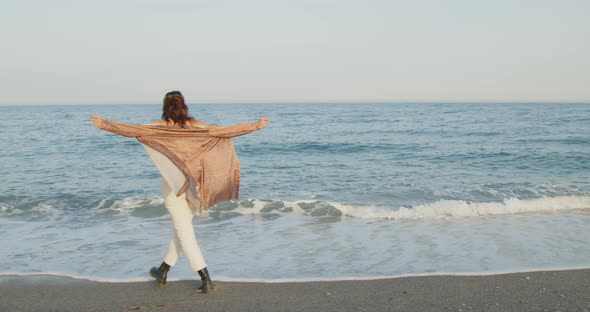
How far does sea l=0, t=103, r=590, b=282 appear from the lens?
6000mm

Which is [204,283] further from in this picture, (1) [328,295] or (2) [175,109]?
(2) [175,109]

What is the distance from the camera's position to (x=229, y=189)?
497 centimetres

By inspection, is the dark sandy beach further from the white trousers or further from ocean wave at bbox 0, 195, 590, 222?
ocean wave at bbox 0, 195, 590, 222

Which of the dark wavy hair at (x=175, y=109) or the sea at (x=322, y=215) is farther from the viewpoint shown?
the sea at (x=322, y=215)

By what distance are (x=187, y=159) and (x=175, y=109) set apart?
1.43ft

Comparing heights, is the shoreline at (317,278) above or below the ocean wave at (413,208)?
above

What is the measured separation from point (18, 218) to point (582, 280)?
330 inches

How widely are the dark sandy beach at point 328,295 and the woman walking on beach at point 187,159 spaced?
1.16 feet

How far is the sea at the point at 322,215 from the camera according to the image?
19.7 ft

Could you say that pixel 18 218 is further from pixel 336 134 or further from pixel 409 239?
pixel 336 134

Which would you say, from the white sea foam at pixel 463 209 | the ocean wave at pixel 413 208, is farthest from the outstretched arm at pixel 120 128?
the white sea foam at pixel 463 209

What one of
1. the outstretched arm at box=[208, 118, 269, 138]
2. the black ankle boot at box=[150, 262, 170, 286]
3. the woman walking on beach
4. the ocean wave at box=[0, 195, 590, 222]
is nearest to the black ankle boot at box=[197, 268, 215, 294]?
the woman walking on beach

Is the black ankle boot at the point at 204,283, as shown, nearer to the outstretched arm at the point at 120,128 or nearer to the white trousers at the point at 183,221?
the white trousers at the point at 183,221

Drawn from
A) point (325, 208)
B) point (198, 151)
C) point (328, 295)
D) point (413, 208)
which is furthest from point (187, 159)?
point (413, 208)
